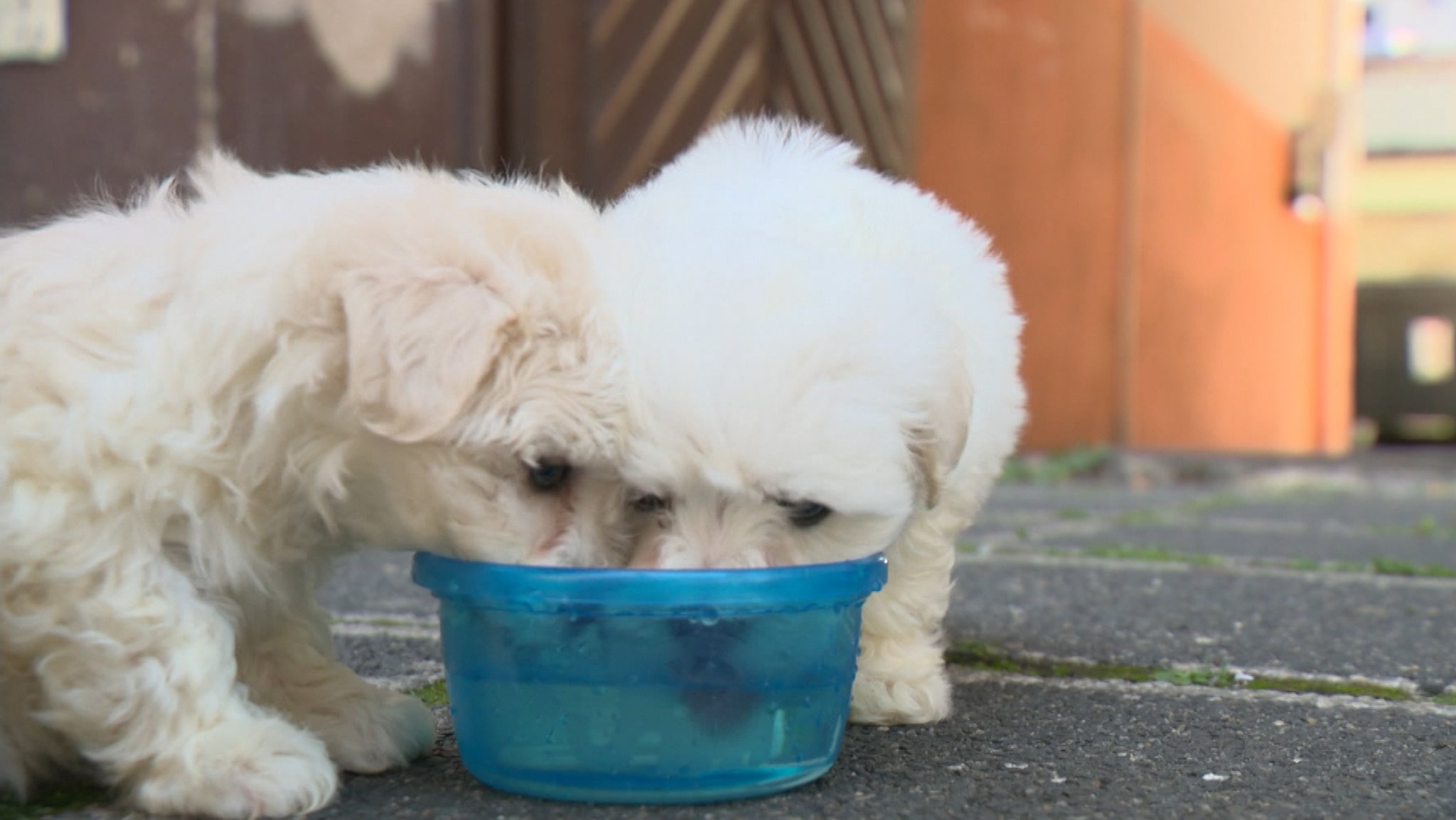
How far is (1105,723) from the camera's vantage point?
7.51ft

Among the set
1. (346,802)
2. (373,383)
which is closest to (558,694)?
(346,802)

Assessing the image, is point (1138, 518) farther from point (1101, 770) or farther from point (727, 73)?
point (1101, 770)

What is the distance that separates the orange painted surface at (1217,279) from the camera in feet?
31.0

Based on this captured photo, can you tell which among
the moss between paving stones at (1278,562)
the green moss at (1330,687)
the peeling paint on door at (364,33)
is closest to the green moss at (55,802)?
the green moss at (1330,687)

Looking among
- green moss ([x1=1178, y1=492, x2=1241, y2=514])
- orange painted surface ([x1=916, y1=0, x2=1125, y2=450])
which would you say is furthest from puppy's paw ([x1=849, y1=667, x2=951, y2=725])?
orange painted surface ([x1=916, y1=0, x2=1125, y2=450])

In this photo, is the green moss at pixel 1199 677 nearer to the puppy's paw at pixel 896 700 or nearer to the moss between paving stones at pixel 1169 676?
the moss between paving stones at pixel 1169 676

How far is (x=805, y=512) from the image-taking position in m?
2.00

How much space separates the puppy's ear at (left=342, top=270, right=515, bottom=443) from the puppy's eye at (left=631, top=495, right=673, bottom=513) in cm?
27

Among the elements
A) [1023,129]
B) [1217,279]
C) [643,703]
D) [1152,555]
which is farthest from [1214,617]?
[1217,279]

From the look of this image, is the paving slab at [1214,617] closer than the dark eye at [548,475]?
No

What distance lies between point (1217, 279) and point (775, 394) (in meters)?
9.10

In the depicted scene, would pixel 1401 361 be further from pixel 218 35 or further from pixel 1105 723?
pixel 1105 723

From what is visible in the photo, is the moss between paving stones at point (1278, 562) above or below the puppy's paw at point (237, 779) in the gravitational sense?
below

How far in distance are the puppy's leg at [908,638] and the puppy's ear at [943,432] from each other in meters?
0.32
